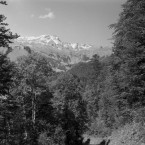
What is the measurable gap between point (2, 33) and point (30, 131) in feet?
53.6

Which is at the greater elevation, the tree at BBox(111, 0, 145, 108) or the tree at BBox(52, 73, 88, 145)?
the tree at BBox(111, 0, 145, 108)

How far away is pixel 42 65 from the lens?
27.2 m

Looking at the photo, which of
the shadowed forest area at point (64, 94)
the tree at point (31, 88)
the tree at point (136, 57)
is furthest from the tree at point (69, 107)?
the tree at point (136, 57)

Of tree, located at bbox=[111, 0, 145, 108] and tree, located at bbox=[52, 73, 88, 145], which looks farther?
tree, located at bbox=[52, 73, 88, 145]

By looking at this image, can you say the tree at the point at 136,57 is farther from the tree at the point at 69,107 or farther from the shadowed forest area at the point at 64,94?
the tree at the point at 69,107

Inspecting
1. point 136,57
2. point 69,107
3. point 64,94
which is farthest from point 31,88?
point 136,57

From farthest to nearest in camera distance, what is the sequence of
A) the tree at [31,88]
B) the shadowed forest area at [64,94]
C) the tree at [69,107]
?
the tree at [69,107], the tree at [31,88], the shadowed forest area at [64,94]

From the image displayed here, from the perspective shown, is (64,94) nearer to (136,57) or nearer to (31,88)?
(31,88)

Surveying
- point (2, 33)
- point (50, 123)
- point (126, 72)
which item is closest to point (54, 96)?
point (50, 123)

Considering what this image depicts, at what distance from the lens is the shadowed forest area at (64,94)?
56.8 feet

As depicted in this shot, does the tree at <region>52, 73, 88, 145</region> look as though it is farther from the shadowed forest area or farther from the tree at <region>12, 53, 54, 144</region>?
the tree at <region>12, 53, 54, 144</region>

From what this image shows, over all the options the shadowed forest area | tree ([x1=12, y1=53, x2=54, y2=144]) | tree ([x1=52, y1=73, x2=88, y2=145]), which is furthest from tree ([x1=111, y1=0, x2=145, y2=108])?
tree ([x1=52, y1=73, x2=88, y2=145])

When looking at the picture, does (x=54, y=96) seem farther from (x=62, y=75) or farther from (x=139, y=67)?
(x=139, y=67)

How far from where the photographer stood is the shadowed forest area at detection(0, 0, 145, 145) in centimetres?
1731
